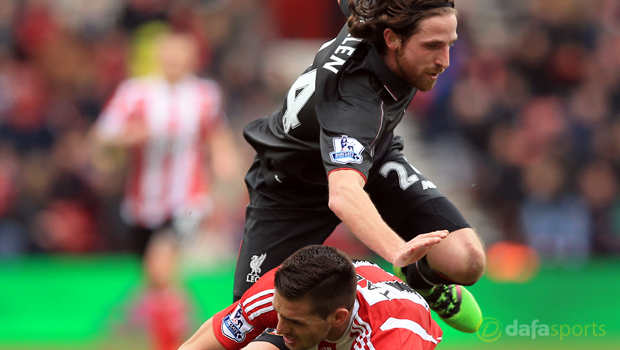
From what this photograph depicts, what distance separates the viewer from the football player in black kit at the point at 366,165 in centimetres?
409

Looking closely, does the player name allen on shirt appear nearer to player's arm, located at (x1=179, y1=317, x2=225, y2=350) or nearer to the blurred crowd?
player's arm, located at (x1=179, y1=317, x2=225, y2=350)

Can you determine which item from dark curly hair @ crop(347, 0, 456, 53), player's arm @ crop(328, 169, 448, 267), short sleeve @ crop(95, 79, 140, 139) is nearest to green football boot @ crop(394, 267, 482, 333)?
player's arm @ crop(328, 169, 448, 267)

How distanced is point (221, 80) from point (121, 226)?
Result: 9.31 feet

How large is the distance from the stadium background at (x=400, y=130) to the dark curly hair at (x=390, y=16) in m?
5.51

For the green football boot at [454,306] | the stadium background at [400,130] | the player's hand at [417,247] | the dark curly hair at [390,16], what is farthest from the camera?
the stadium background at [400,130]

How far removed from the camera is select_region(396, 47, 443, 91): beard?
4.41 m

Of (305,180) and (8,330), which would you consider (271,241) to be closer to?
(305,180)

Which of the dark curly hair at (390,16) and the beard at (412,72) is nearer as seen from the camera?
the dark curly hair at (390,16)

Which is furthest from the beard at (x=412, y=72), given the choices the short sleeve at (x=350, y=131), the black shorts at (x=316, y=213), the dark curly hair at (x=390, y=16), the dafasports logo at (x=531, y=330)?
the dafasports logo at (x=531, y=330)

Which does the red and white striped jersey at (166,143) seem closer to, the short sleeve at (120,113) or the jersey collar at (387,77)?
the short sleeve at (120,113)

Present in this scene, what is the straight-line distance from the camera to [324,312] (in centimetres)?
396

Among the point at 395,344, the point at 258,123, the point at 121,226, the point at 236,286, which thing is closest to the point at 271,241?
the point at 236,286

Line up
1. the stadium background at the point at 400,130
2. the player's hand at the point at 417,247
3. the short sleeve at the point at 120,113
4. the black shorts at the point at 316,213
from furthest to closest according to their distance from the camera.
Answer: the stadium background at the point at 400,130 < the short sleeve at the point at 120,113 < the black shorts at the point at 316,213 < the player's hand at the point at 417,247

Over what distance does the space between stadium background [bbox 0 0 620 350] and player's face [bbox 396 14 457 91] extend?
5.49 m
